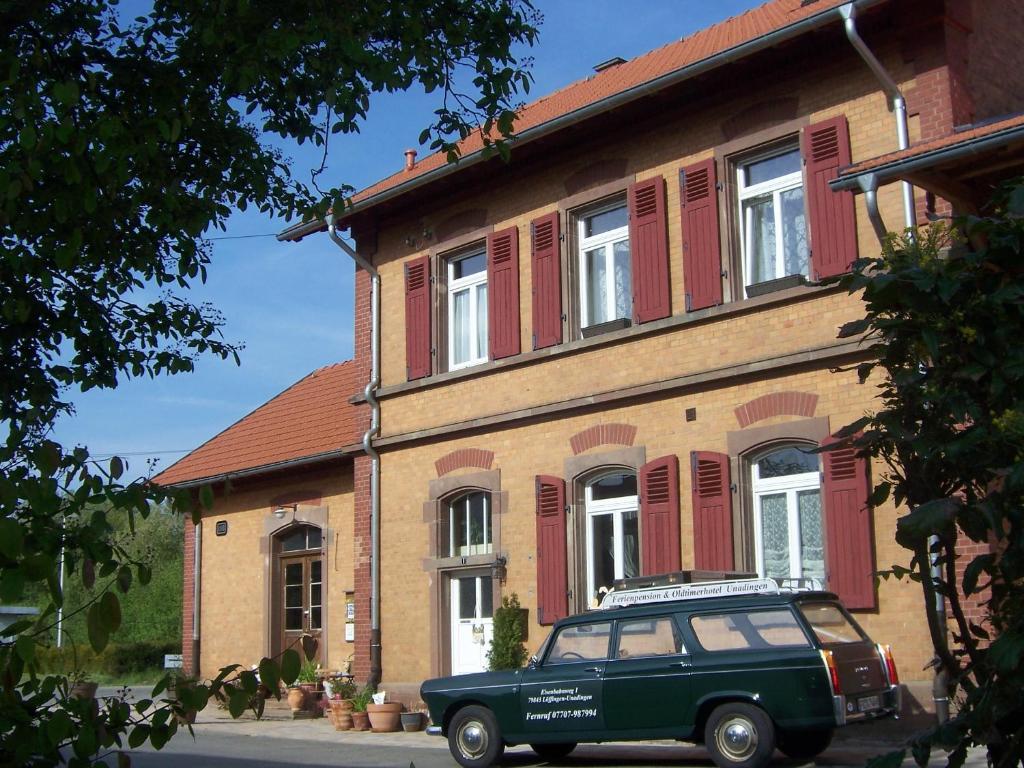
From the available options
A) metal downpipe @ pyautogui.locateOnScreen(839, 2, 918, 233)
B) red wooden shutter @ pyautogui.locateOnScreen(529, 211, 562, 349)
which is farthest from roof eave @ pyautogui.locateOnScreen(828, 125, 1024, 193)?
red wooden shutter @ pyautogui.locateOnScreen(529, 211, 562, 349)

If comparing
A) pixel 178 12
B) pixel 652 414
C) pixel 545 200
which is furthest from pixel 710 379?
pixel 178 12

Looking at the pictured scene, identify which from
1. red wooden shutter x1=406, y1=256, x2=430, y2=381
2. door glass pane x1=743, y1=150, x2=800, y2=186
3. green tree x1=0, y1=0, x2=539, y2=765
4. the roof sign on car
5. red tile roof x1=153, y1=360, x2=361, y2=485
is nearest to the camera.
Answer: green tree x1=0, y1=0, x2=539, y2=765

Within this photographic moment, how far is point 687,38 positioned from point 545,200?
4086mm

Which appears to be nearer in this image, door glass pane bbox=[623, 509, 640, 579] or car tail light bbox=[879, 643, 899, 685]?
car tail light bbox=[879, 643, 899, 685]

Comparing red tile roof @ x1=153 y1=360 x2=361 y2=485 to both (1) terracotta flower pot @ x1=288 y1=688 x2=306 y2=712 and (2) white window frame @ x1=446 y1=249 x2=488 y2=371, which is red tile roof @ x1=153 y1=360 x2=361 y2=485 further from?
(1) terracotta flower pot @ x1=288 y1=688 x2=306 y2=712

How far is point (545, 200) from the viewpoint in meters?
16.3

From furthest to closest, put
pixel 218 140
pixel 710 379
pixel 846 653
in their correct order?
pixel 710 379
pixel 846 653
pixel 218 140

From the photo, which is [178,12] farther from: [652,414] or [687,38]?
[687,38]

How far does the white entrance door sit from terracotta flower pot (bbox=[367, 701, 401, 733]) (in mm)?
960

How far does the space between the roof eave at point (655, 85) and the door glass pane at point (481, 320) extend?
5.55ft

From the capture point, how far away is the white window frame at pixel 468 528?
659 inches

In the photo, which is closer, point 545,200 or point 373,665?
point 545,200

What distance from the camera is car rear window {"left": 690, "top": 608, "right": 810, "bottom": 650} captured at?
1055 cm

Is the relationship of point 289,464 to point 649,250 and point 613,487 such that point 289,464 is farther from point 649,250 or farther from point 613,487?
point 649,250
